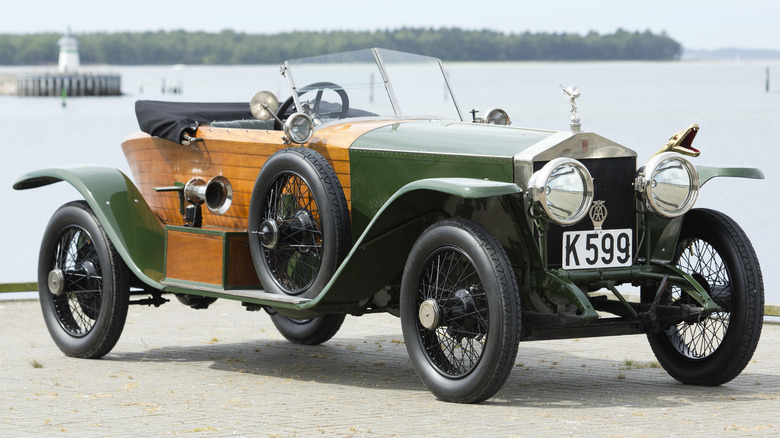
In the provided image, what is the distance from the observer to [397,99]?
27.2 ft

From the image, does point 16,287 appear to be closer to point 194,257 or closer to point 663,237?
point 194,257

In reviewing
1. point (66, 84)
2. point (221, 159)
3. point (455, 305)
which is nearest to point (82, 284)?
point (221, 159)

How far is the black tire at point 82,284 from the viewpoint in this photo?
27.5 feet

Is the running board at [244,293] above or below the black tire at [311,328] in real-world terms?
above

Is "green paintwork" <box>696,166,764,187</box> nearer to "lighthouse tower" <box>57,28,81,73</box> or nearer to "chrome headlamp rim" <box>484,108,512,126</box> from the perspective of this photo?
"chrome headlamp rim" <box>484,108,512,126</box>

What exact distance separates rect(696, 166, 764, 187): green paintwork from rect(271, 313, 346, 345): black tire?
9.55 feet

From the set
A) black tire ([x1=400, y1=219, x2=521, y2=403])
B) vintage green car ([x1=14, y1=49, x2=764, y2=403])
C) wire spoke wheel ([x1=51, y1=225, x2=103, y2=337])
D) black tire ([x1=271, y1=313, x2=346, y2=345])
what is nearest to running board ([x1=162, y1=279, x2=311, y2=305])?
vintage green car ([x1=14, y1=49, x2=764, y2=403])

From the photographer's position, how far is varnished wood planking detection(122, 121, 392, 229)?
756 centimetres

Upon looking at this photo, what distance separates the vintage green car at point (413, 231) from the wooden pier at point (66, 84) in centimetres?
10284

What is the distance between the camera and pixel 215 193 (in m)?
8.14

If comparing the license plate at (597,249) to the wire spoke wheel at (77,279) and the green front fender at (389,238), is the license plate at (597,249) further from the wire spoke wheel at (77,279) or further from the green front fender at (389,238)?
the wire spoke wheel at (77,279)

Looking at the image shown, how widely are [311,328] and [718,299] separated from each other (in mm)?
3241

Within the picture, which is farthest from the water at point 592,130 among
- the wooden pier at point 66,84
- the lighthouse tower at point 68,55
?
the lighthouse tower at point 68,55

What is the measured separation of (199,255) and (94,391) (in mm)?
1272
